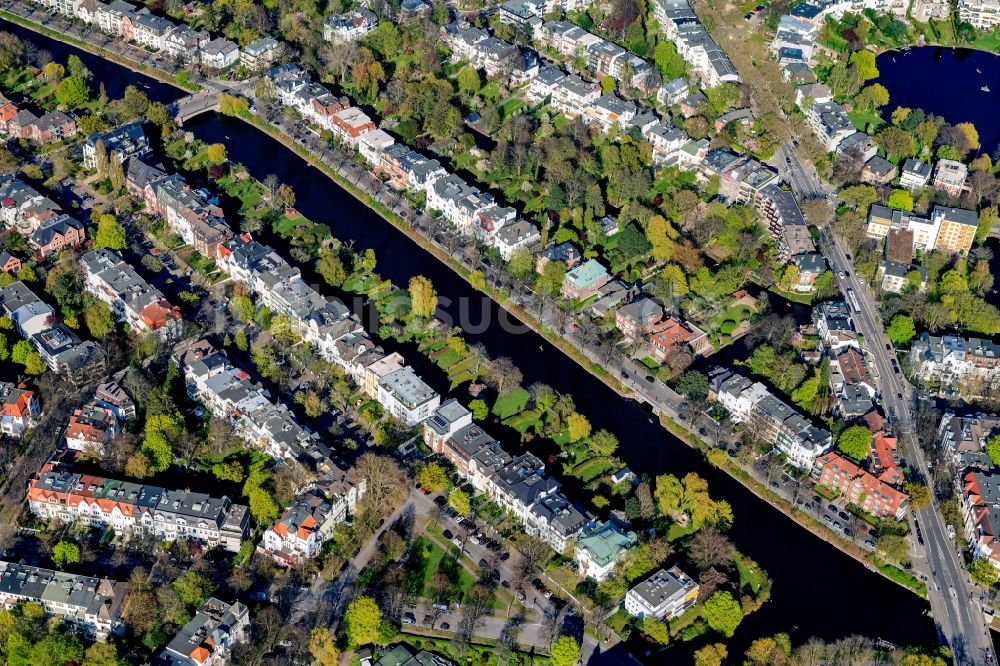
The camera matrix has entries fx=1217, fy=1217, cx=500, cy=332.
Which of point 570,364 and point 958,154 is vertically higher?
point 958,154

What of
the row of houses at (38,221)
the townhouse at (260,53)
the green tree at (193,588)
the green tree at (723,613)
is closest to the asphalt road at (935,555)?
the green tree at (723,613)

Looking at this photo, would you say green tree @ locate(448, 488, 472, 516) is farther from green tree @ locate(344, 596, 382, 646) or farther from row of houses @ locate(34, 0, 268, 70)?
row of houses @ locate(34, 0, 268, 70)

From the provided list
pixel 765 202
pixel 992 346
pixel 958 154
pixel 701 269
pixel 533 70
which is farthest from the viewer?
pixel 533 70

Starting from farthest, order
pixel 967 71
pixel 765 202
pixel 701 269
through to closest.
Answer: pixel 967 71 → pixel 765 202 → pixel 701 269

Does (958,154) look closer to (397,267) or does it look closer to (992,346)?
(992,346)

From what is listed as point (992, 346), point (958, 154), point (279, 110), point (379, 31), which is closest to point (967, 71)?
point (958, 154)

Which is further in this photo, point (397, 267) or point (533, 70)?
point (533, 70)

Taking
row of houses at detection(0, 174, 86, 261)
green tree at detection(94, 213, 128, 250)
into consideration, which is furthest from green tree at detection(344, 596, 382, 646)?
row of houses at detection(0, 174, 86, 261)
